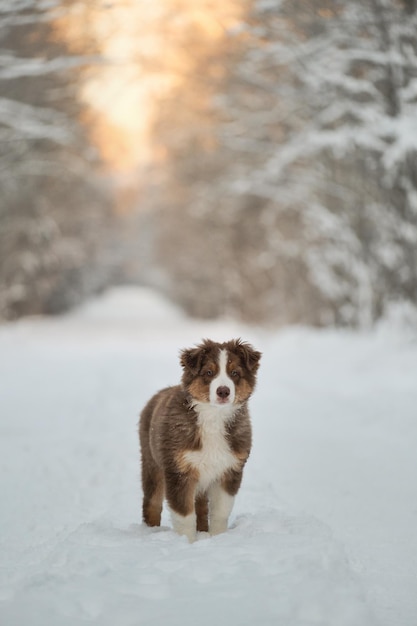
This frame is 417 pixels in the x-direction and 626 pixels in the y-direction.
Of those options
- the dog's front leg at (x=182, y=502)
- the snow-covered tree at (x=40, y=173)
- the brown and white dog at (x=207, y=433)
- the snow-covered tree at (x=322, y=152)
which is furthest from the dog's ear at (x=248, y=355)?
the snow-covered tree at (x=322, y=152)

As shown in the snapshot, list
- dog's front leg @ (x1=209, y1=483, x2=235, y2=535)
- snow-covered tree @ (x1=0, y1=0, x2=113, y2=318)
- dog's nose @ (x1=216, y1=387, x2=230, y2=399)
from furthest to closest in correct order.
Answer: snow-covered tree @ (x1=0, y1=0, x2=113, y2=318) < dog's front leg @ (x1=209, y1=483, x2=235, y2=535) < dog's nose @ (x1=216, y1=387, x2=230, y2=399)

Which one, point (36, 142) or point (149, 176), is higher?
point (149, 176)

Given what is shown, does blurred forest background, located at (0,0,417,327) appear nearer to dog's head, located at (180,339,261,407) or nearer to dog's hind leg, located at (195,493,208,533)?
dog's head, located at (180,339,261,407)

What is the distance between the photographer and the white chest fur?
4887mm

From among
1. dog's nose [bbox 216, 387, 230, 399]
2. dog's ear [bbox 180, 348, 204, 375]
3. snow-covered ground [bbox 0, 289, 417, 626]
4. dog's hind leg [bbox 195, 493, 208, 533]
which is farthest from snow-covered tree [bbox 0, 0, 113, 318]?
dog's hind leg [bbox 195, 493, 208, 533]

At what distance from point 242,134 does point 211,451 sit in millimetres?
18932

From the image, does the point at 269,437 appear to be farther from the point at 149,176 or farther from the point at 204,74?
the point at 149,176

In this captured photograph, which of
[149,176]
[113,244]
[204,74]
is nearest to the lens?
[204,74]

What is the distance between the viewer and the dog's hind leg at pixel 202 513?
17.4ft

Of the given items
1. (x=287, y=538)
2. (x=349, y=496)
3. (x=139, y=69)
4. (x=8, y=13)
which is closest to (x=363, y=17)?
(x=139, y=69)

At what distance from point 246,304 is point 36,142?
15.9m

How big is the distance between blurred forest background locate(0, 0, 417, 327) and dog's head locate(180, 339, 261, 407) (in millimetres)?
5714

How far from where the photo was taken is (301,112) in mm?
18859

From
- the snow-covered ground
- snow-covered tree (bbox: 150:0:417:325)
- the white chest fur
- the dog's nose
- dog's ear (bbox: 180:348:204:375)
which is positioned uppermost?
snow-covered tree (bbox: 150:0:417:325)
